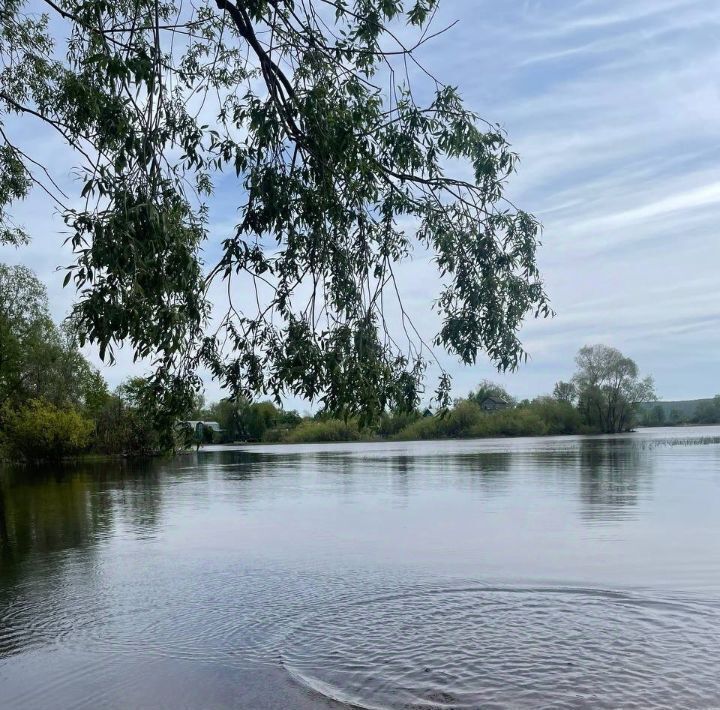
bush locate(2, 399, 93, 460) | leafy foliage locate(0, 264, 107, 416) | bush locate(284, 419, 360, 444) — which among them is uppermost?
leafy foliage locate(0, 264, 107, 416)

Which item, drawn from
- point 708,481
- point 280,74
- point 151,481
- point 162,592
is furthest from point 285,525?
point 151,481

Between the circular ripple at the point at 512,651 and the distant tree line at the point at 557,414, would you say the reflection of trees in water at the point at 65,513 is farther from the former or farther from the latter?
the distant tree line at the point at 557,414

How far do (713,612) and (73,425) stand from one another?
54.2 metres

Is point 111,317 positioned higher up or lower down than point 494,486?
higher up

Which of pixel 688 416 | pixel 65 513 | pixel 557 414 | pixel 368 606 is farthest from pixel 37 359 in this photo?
pixel 688 416

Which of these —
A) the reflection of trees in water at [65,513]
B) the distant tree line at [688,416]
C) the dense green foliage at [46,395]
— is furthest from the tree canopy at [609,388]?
the reflection of trees in water at [65,513]

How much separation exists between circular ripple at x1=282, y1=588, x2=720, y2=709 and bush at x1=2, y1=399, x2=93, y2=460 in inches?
2011

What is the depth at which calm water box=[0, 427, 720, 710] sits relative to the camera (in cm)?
753

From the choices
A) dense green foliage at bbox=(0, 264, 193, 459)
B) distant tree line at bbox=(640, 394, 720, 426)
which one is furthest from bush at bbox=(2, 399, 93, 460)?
distant tree line at bbox=(640, 394, 720, 426)

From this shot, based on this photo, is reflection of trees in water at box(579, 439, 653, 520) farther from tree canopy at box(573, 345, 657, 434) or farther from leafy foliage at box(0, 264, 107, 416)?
tree canopy at box(573, 345, 657, 434)

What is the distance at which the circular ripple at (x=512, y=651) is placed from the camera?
724 cm

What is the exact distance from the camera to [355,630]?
30.5 feet

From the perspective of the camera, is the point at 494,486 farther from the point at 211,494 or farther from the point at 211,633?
the point at 211,633

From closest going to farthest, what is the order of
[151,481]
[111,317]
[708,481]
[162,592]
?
[111,317], [162,592], [708,481], [151,481]
